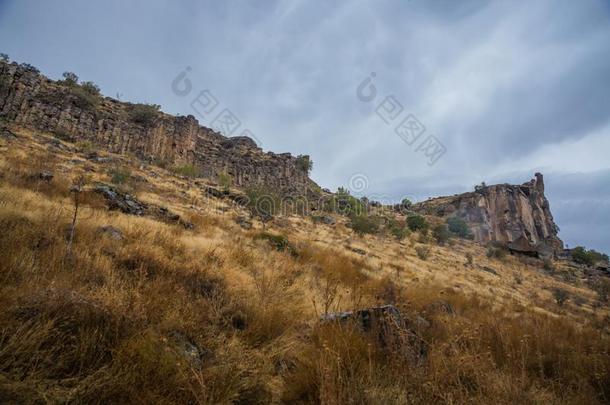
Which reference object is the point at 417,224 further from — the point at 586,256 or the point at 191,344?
the point at 191,344

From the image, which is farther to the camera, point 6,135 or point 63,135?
point 63,135

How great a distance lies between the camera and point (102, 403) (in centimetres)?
153

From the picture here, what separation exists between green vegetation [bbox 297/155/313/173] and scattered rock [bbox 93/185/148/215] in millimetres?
39054

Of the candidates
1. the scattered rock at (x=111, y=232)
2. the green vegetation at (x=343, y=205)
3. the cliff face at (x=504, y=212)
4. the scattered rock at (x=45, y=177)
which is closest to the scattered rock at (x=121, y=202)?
the scattered rock at (x=45, y=177)

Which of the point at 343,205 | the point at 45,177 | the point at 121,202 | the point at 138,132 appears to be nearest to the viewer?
the point at 121,202

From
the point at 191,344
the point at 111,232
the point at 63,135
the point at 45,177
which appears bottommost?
the point at 191,344

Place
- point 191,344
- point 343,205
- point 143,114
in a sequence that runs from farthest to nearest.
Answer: point 343,205 < point 143,114 < point 191,344

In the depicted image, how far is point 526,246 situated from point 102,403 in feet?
128

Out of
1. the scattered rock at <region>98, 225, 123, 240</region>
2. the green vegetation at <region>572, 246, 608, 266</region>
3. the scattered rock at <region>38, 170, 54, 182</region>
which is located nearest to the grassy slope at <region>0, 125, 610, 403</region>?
the scattered rock at <region>98, 225, 123, 240</region>

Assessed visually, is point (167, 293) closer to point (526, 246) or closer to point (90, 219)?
point (90, 219)

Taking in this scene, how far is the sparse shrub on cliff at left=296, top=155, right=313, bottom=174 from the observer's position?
4707cm

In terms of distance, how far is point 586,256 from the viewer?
33.7m

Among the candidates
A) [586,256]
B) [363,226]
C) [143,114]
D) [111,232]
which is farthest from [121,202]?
[586,256]

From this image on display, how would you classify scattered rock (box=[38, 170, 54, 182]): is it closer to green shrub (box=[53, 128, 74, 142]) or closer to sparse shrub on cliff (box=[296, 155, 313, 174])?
green shrub (box=[53, 128, 74, 142])
